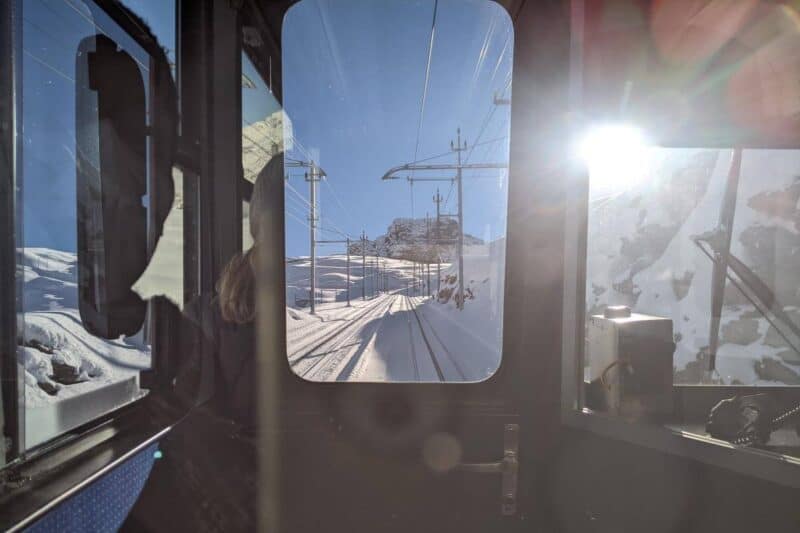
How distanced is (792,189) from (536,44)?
1.32 meters

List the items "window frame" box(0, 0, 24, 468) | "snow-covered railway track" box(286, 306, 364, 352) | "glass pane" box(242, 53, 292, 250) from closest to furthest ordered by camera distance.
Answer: "window frame" box(0, 0, 24, 468) → "glass pane" box(242, 53, 292, 250) → "snow-covered railway track" box(286, 306, 364, 352)

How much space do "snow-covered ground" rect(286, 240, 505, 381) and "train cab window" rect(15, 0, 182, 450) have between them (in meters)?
0.62

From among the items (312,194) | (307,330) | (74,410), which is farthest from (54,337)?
(312,194)

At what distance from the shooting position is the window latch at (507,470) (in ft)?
5.36

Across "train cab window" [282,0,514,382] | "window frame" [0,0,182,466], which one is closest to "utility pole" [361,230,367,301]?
"train cab window" [282,0,514,382]

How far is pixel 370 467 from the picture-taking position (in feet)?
5.67

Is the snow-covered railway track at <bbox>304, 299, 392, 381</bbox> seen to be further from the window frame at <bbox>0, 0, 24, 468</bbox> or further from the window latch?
the window frame at <bbox>0, 0, 24, 468</bbox>

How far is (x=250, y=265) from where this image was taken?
1791 millimetres

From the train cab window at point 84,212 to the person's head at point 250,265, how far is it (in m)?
0.28

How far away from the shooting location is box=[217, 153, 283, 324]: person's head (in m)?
1.77

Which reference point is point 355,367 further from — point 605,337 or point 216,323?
point 605,337

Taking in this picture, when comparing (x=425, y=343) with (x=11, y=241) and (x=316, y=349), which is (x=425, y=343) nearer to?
(x=316, y=349)

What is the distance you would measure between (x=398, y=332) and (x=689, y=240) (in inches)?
55.4

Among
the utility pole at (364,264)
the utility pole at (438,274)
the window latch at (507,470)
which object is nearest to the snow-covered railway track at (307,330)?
the utility pole at (364,264)
